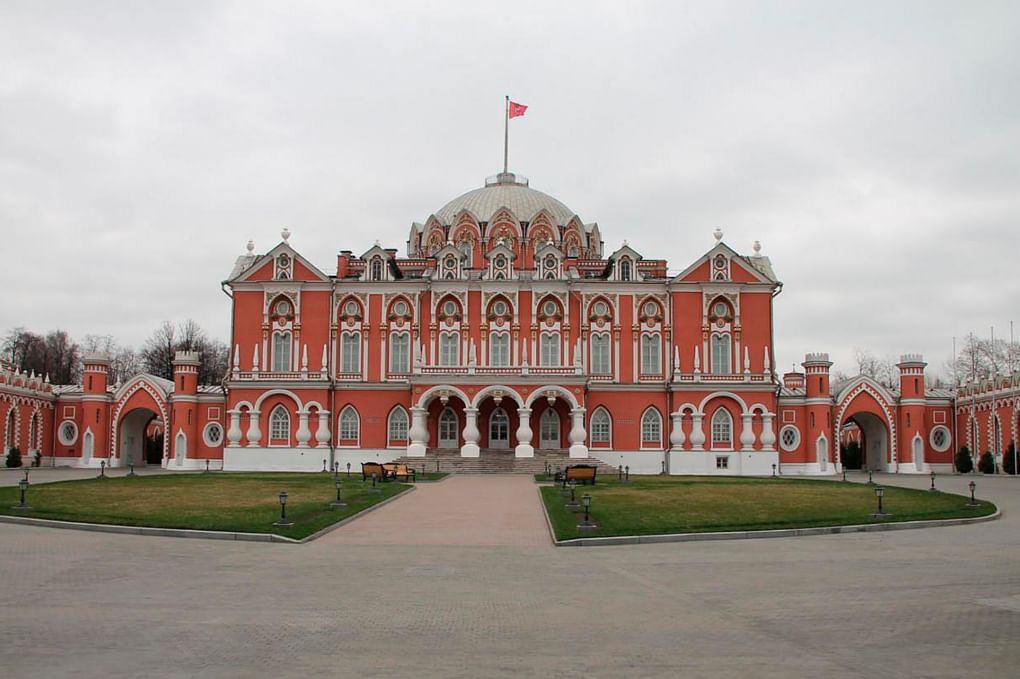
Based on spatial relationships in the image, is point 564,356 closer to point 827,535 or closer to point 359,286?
point 359,286

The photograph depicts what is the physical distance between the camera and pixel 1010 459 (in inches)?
2036

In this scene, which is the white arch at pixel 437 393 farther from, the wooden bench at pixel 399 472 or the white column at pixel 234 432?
the wooden bench at pixel 399 472

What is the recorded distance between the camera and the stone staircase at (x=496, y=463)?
4900cm

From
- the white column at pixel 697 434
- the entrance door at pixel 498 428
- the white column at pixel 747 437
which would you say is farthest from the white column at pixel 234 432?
the white column at pixel 747 437

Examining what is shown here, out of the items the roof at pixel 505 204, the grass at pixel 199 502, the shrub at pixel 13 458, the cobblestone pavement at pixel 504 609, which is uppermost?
the roof at pixel 505 204

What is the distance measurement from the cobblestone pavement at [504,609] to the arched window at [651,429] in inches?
1354

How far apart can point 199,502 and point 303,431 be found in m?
26.7

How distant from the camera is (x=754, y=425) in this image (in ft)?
176

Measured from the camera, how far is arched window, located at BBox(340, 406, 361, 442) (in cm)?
5469

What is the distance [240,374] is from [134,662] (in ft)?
152

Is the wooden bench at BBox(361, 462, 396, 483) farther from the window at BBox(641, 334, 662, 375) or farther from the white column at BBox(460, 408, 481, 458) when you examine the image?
the window at BBox(641, 334, 662, 375)

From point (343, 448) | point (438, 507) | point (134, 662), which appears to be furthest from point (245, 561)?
point (343, 448)

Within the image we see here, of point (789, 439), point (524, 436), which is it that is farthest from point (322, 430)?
point (789, 439)

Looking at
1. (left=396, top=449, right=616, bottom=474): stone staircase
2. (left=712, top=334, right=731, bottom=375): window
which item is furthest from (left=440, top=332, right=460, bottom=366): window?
(left=712, top=334, right=731, bottom=375): window
